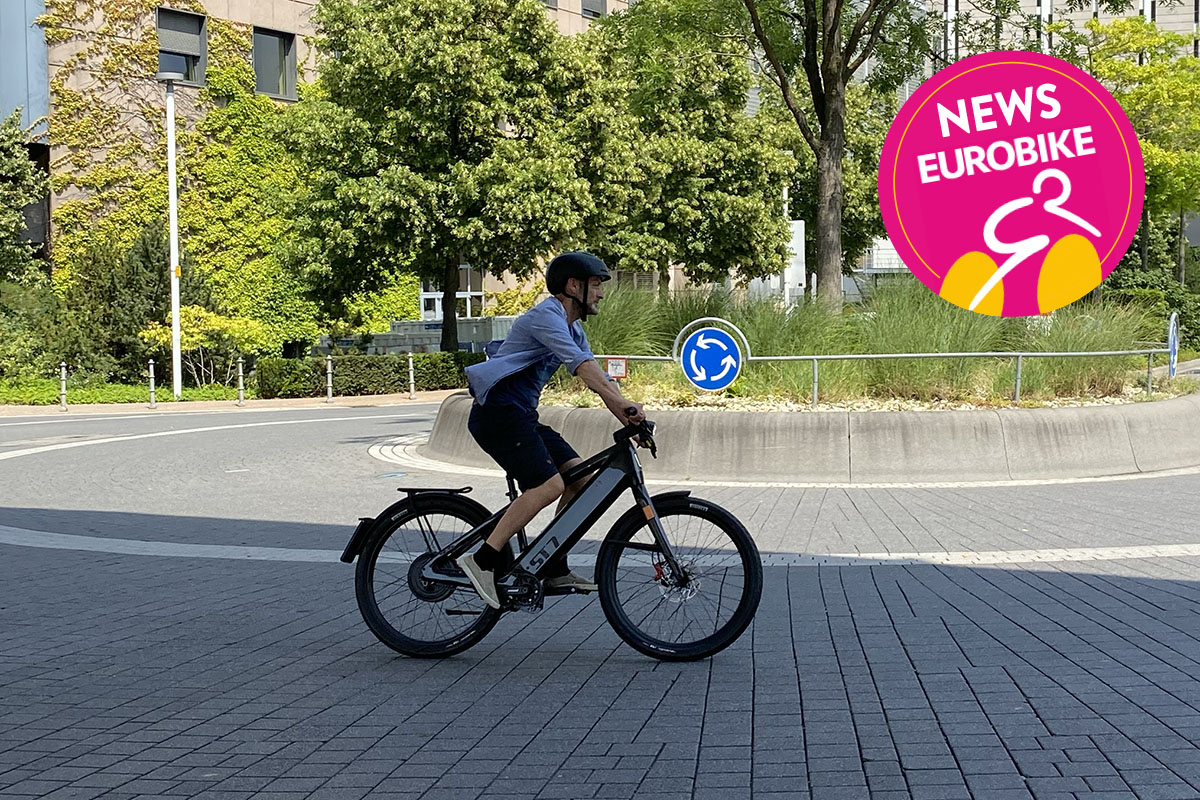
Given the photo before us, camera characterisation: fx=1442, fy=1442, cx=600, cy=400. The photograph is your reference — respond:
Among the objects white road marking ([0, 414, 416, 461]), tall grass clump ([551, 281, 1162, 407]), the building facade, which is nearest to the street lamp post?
the building facade

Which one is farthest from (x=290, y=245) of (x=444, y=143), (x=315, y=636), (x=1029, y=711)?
(x=1029, y=711)

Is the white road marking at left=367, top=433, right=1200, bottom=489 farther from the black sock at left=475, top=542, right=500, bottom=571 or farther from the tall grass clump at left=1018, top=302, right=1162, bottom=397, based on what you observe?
the black sock at left=475, top=542, right=500, bottom=571

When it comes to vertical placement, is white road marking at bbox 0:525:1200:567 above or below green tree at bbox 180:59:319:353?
below

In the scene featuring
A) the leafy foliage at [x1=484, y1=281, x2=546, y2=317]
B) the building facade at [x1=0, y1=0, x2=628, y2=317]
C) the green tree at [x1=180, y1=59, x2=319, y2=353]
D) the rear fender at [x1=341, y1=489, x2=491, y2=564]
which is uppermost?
the building facade at [x1=0, y1=0, x2=628, y2=317]

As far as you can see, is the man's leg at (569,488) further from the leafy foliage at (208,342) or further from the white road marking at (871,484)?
the leafy foliage at (208,342)

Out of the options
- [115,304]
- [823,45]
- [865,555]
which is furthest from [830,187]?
[115,304]

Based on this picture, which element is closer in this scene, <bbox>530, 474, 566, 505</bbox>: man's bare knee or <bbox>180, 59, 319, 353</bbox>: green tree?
<bbox>530, 474, 566, 505</bbox>: man's bare knee

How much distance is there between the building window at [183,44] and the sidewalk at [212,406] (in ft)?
38.0

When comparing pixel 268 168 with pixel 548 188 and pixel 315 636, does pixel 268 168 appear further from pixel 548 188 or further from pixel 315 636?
pixel 315 636

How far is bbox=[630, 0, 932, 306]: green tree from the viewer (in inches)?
710

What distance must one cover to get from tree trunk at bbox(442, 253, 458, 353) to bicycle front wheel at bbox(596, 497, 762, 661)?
29563mm

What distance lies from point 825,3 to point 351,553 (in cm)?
1386

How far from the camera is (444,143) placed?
34438mm

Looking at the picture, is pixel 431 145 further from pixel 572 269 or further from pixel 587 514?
pixel 587 514
